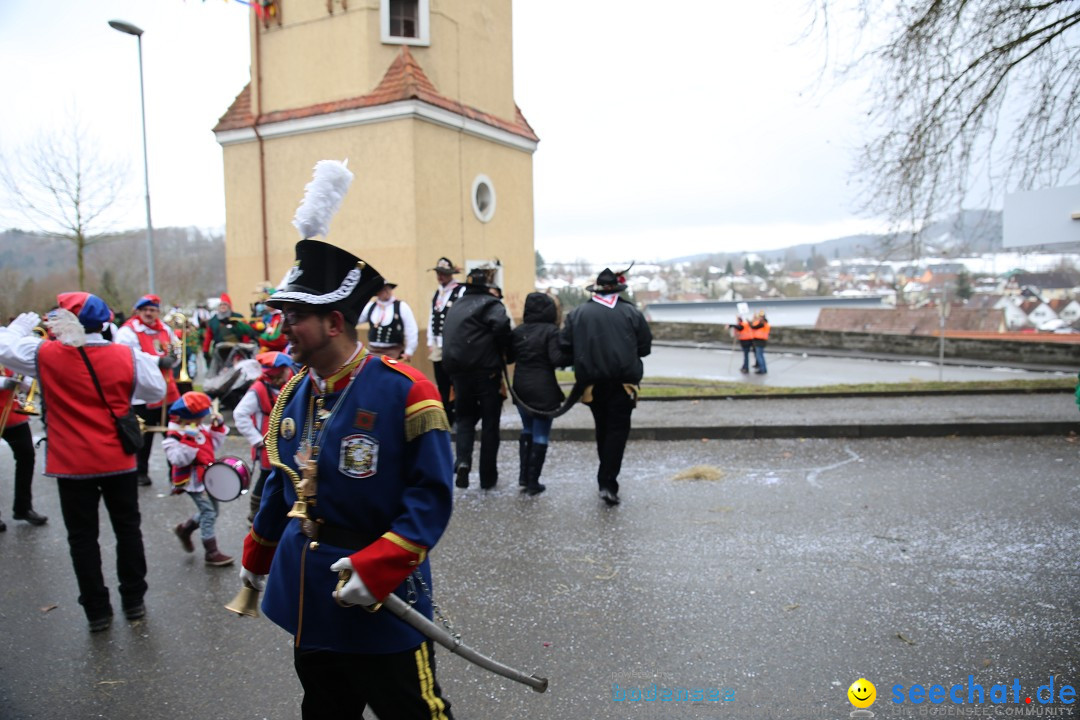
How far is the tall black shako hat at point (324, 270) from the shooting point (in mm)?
2578

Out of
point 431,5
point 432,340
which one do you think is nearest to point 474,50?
point 431,5

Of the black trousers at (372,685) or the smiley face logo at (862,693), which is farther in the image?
the smiley face logo at (862,693)

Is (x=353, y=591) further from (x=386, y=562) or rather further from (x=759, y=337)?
(x=759, y=337)

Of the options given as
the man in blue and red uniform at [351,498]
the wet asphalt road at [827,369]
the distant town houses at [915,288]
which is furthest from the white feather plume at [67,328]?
the wet asphalt road at [827,369]

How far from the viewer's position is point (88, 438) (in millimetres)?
4543

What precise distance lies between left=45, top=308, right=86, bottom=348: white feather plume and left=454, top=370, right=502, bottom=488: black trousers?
345 cm

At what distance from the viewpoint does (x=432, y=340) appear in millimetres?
9859

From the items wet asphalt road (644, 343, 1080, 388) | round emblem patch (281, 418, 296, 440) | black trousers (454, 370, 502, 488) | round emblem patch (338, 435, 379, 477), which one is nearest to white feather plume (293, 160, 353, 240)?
round emblem patch (281, 418, 296, 440)

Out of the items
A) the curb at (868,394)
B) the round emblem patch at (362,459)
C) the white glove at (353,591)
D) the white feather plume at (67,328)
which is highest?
the white feather plume at (67,328)

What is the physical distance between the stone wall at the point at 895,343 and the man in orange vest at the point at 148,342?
76.5 feet

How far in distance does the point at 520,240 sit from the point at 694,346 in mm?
15032

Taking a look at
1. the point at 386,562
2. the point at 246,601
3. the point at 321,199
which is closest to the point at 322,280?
the point at 321,199

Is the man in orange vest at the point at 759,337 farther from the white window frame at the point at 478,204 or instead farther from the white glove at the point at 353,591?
the white glove at the point at 353,591

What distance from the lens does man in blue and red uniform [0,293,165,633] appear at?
454cm
